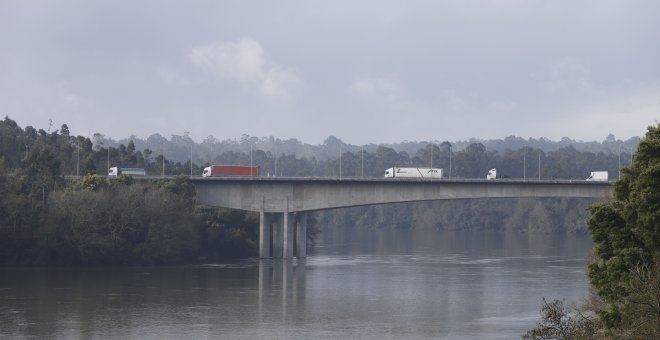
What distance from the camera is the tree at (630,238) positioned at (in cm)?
4147

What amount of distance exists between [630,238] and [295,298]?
131 feet

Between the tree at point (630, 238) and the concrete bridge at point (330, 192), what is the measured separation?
7178 centimetres

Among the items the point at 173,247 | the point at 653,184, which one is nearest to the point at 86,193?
the point at 173,247

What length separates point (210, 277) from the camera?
94438 mm

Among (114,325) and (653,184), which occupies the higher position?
(653,184)

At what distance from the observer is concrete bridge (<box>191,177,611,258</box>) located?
118125mm

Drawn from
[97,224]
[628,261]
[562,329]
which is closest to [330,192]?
[97,224]

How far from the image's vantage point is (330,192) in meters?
119

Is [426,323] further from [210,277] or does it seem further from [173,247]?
[173,247]

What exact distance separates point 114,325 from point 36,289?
18.7 metres

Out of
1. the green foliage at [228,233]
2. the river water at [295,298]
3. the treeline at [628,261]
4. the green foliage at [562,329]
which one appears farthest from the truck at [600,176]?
the green foliage at [562,329]

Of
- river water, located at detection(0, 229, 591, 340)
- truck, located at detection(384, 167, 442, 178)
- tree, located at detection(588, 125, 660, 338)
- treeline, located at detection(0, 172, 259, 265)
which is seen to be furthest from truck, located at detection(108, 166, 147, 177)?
tree, located at detection(588, 125, 660, 338)

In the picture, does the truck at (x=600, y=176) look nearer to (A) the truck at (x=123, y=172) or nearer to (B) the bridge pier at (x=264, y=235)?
(B) the bridge pier at (x=264, y=235)

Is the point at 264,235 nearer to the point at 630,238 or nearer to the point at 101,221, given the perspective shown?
the point at 101,221
